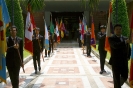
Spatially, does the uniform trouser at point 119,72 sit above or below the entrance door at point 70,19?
below

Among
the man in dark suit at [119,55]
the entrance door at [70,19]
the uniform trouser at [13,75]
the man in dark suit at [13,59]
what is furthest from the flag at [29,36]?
the entrance door at [70,19]

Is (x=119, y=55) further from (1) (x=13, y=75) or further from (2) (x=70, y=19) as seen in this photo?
(2) (x=70, y=19)

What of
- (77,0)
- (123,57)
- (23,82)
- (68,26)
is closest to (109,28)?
(123,57)

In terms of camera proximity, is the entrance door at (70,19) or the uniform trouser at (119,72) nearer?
the uniform trouser at (119,72)

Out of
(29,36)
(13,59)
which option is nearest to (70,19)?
(29,36)

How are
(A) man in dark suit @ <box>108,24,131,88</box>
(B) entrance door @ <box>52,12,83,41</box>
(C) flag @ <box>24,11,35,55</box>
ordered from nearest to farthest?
(A) man in dark suit @ <box>108,24,131,88</box> → (C) flag @ <box>24,11,35,55</box> → (B) entrance door @ <box>52,12,83,41</box>

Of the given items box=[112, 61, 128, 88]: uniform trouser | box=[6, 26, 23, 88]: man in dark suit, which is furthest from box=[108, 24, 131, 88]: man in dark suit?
box=[6, 26, 23, 88]: man in dark suit

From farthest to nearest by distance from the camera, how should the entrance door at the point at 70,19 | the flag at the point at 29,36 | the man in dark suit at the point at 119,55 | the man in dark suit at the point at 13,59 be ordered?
the entrance door at the point at 70,19 < the flag at the point at 29,36 < the man in dark suit at the point at 13,59 < the man in dark suit at the point at 119,55

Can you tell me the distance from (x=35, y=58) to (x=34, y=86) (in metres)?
2.73

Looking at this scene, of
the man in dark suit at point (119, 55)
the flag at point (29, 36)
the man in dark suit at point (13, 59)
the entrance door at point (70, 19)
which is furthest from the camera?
the entrance door at point (70, 19)

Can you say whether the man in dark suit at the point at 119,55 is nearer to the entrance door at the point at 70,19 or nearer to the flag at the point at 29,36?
the flag at the point at 29,36

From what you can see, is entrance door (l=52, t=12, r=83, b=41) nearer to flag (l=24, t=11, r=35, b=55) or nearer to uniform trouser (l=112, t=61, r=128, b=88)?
flag (l=24, t=11, r=35, b=55)

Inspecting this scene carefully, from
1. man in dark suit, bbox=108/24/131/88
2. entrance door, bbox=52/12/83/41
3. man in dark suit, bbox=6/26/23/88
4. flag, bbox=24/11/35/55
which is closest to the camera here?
man in dark suit, bbox=108/24/131/88

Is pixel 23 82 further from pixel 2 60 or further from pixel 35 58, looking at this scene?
pixel 2 60
